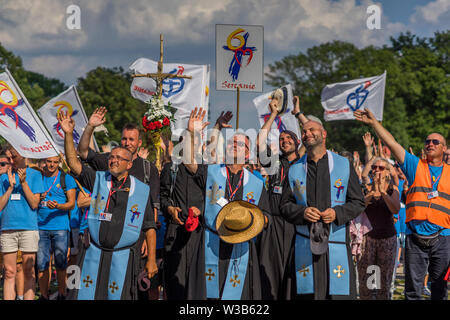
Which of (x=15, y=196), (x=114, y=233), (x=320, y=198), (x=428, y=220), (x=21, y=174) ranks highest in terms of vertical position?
(x=21, y=174)

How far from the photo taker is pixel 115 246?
229 inches

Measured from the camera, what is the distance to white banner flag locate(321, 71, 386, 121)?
13.3 meters

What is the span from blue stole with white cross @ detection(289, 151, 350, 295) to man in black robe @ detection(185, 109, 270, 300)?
16.8 inches

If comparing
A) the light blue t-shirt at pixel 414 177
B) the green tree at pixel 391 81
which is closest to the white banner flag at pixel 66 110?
the light blue t-shirt at pixel 414 177

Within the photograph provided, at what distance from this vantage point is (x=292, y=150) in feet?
24.0

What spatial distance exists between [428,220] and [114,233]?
3.37 m

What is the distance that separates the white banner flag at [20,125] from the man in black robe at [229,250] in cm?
228

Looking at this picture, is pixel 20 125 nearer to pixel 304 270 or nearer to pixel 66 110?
pixel 66 110

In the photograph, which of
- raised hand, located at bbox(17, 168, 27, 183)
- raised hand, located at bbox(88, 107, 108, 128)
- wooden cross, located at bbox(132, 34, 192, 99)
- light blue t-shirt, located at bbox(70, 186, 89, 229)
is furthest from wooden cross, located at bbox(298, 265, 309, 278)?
wooden cross, located at bbox(132, 34, 192, 99)

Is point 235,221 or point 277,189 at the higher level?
point 277,189

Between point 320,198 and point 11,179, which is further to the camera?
point 11,179

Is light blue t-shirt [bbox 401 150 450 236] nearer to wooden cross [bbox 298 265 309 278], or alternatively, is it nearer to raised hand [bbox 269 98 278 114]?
wooden cross [bbox 298 265 309 278]

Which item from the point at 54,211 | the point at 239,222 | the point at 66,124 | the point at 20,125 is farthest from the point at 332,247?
the point at 20,125
